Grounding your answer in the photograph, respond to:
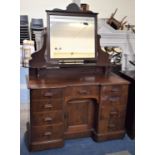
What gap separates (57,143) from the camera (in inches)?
85.0

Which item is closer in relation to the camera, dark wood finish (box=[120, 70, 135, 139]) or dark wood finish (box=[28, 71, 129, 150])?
dark wood finish (box=[28, 71, 129, 150])

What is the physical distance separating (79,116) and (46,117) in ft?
1.29

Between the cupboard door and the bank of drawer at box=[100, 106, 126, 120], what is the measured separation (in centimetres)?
13

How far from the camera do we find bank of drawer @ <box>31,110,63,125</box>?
6.66 feet

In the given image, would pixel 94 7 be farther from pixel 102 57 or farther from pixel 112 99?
pixel 112 99

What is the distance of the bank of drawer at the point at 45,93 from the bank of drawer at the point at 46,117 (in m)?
0.16

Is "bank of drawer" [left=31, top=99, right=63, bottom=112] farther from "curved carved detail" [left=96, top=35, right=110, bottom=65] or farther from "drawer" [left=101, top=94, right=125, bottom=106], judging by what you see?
"curved carved detail" [left=96, top=35, right=110, bottom=65]

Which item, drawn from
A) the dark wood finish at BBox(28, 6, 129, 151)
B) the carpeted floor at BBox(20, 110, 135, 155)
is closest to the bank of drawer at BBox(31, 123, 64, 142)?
the dark wood finish at BBox(28, 6, 129, 151)

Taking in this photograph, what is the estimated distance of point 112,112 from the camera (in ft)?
7.50

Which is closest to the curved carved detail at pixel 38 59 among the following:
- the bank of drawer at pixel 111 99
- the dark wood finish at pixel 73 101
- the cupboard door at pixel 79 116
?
the dark wood finish at pixel 73 101

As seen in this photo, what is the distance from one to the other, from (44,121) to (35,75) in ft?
1.67

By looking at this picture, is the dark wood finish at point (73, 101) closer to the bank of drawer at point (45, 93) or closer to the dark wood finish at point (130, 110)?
the bank of drawer at point (45, 93)
